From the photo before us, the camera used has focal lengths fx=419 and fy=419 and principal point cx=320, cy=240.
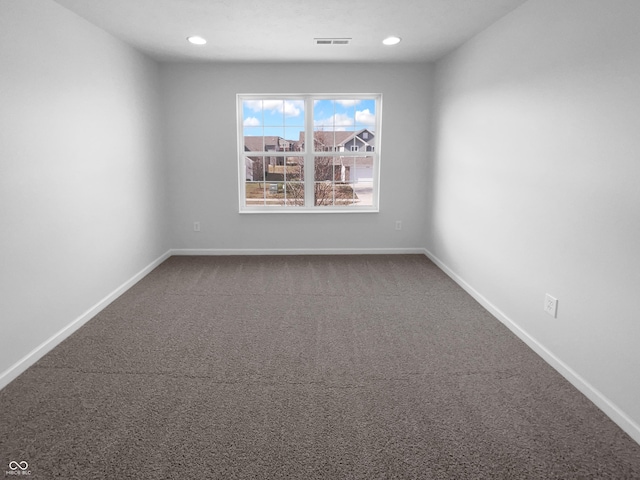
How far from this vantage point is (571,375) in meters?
2.38

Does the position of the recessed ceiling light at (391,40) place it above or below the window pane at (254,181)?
above

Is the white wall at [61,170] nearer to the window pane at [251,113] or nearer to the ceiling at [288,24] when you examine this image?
the ceiling at [288,24]

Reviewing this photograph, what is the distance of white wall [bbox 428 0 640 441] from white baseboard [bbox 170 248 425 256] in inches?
60.4

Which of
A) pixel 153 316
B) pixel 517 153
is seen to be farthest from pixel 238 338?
pixel 517 153

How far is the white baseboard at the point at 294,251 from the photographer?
209 inches

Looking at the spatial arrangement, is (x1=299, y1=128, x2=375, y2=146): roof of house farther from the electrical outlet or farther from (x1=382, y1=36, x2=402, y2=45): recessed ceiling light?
the electrical outlet

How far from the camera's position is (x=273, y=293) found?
3.90 m

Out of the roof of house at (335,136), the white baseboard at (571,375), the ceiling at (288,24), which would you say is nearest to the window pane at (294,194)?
the roof of house at (335,136)

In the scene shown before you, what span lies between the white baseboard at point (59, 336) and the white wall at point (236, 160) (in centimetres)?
124

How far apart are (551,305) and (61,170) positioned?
3.37 meters

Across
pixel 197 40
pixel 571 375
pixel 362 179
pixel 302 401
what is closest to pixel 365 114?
pixel 362 179

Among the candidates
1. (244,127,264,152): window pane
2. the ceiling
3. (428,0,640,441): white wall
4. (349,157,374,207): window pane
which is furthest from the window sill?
the ceiling

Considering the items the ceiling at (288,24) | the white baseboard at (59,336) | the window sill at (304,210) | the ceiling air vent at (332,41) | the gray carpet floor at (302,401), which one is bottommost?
the gray carpet floor at (302,401)

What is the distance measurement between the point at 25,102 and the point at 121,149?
1367mm
